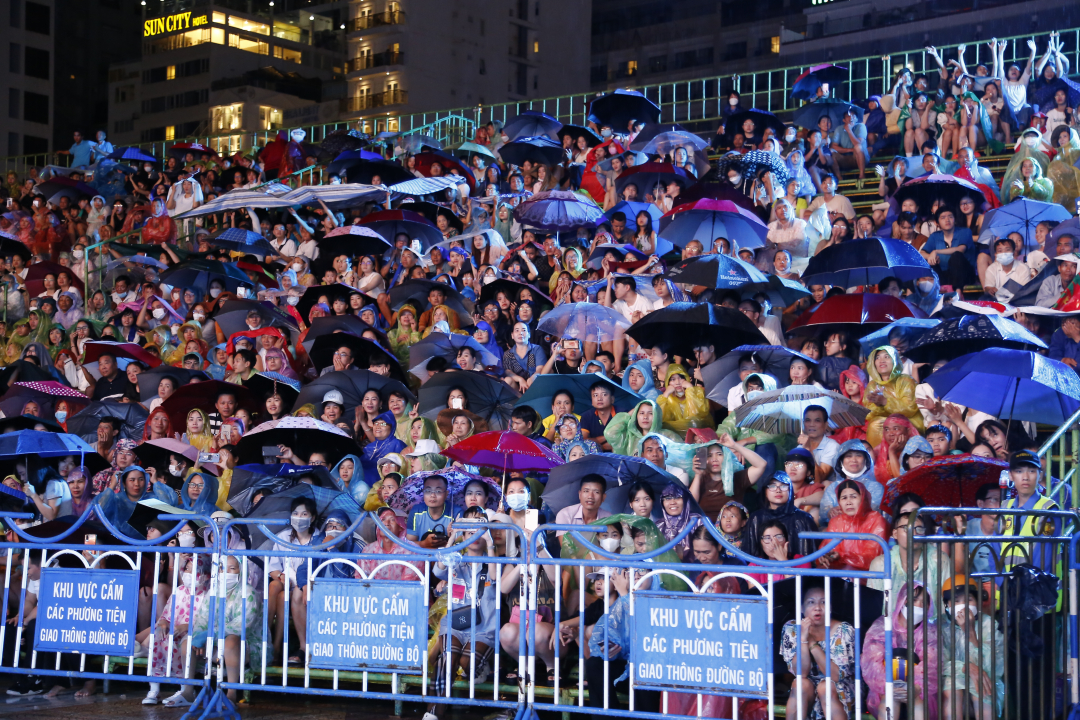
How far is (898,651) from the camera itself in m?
6.63

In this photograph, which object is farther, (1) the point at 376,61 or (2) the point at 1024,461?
(1) the point at 376,61

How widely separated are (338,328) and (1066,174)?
8.47 meters

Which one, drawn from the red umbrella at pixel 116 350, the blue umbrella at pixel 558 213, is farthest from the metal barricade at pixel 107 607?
the blue umbrella at pixel 558 213

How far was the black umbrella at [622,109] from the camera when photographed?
20.1 m

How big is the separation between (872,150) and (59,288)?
38.3ft

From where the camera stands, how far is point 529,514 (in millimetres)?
8820

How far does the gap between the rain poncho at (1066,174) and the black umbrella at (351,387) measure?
25.8 ft

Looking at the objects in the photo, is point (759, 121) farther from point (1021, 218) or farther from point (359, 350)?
point (359, 350)

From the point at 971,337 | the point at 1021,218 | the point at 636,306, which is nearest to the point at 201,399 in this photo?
the point at 636,306

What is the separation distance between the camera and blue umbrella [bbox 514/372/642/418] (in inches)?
447

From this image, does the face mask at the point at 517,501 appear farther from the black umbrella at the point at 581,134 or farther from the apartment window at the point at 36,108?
the apartment window at the point at 36,108

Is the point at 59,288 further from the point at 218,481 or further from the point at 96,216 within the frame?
the point at 218,481

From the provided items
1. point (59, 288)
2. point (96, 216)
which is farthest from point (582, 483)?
point (96, 216)

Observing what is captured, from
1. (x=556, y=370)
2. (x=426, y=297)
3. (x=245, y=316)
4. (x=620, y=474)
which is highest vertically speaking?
(x=426, y=297)
